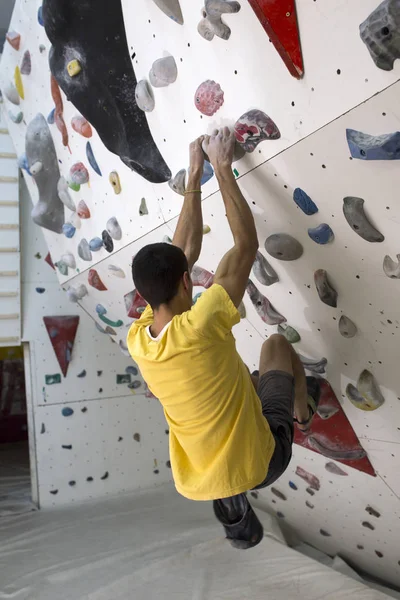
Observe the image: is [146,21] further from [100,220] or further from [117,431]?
[117,431]

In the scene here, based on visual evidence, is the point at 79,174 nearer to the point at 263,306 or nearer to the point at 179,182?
the point at 179,182

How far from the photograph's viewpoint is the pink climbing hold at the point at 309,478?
2.49 m

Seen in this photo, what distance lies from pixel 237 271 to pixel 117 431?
8.68ft

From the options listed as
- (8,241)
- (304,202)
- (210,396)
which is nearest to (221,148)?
(304,202)

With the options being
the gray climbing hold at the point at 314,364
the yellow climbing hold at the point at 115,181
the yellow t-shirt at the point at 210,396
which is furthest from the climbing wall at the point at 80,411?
Answer: the yellow t-shirt at the point at 210,396

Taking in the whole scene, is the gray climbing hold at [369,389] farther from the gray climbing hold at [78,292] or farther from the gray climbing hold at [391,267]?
the gray climbing hold at [78,292]

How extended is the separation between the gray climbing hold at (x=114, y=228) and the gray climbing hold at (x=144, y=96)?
1.82 feet

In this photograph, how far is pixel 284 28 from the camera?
3.38 ft

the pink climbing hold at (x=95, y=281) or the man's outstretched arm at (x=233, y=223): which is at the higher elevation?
the man's outstretched arm at (x=233, y=223)

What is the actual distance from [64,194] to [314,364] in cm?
120

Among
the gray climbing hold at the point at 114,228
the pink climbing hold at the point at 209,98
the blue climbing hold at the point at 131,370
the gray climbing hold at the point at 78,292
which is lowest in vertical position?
the blue climbing hold at the point at 131,370

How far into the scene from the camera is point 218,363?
1321 millimetres

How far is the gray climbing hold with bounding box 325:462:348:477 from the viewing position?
7.29 ft

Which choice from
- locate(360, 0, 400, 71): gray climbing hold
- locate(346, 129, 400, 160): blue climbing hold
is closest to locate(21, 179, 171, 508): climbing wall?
locate(346, 129, 400, 160): blue climbing hold
